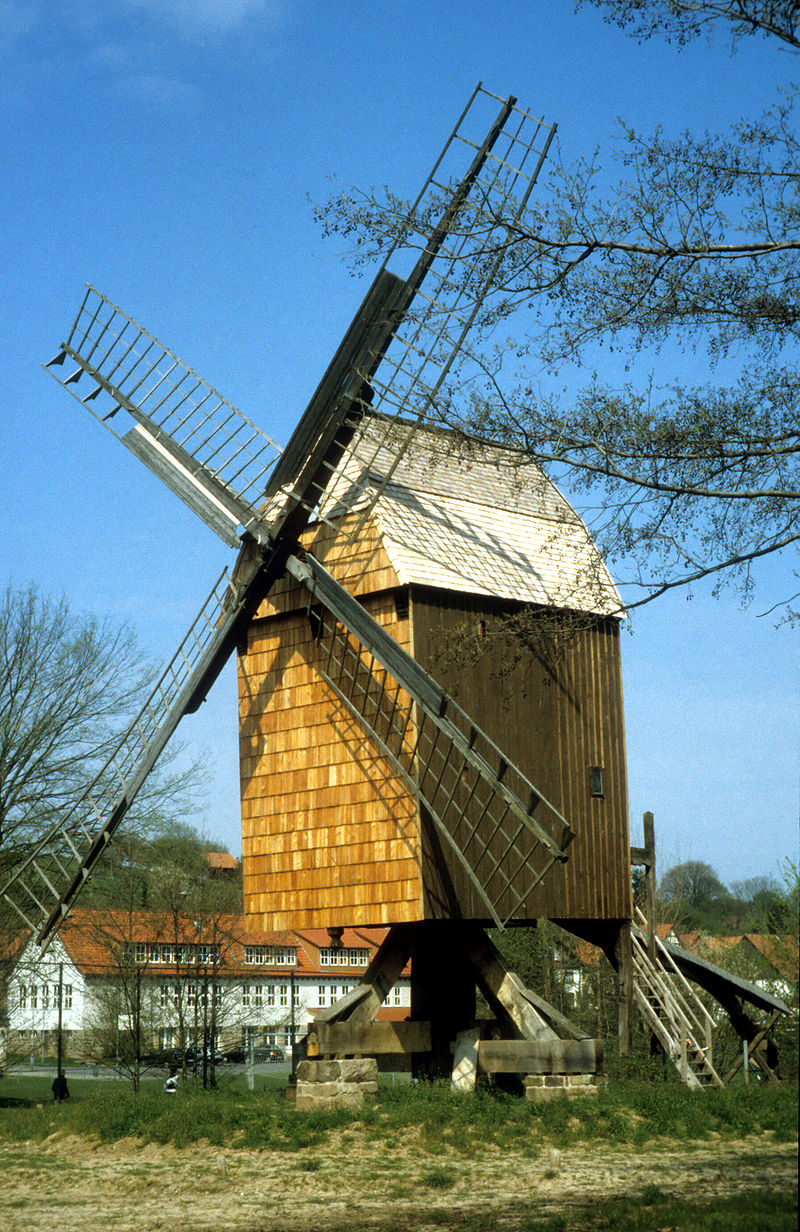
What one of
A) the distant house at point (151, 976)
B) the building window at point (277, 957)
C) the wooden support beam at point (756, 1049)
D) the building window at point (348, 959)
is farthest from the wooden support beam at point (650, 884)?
the building window at point (348, 959)

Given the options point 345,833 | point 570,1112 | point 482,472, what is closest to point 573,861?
point 345,833

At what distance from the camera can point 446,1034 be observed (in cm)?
1680

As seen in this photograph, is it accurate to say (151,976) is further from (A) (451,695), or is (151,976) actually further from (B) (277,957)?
(B) (277,957)

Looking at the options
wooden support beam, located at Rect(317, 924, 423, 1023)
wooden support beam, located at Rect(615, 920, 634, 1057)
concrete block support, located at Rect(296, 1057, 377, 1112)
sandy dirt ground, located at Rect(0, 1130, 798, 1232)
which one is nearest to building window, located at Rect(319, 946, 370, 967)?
wooden support beam, located at Rect(615, 920, 634, 1057)

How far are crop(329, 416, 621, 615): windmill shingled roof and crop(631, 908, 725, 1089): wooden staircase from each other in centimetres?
474

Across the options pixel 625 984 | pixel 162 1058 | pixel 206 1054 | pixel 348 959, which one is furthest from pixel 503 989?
pixel 348 959

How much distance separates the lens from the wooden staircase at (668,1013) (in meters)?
16.3

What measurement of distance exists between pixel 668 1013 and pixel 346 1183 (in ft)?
23.0

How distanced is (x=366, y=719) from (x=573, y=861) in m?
3.21

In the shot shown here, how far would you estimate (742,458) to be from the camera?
1033cm

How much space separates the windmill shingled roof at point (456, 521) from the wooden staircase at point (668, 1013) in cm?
474

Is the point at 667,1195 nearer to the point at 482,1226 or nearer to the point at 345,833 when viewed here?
the point at 482,1226

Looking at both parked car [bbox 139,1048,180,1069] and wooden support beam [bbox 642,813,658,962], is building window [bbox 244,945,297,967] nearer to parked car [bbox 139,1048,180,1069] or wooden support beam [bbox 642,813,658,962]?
parked car [bbox 139,1048,180,1069]

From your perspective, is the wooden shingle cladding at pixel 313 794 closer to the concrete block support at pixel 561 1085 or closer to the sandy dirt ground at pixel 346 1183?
the concrete block support at pixel 561 1085
